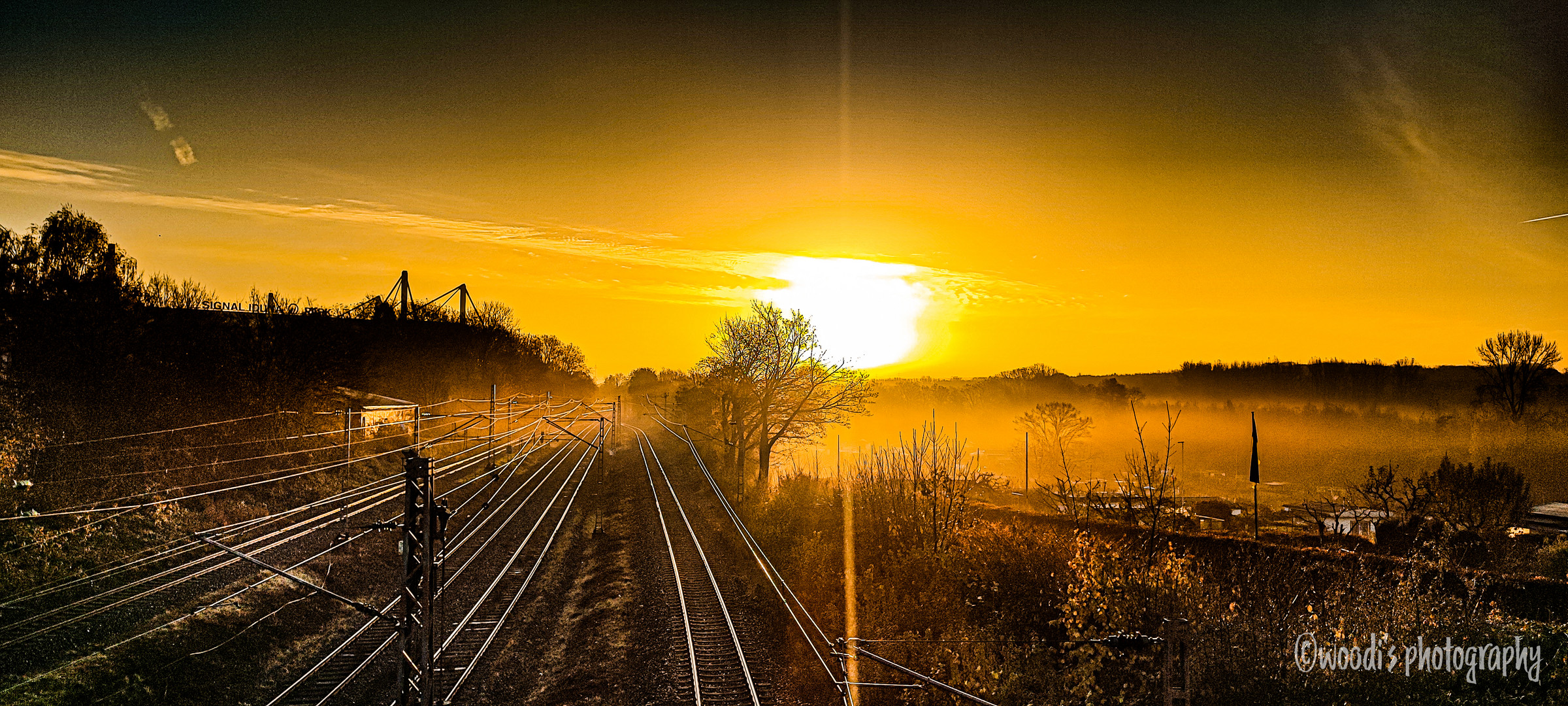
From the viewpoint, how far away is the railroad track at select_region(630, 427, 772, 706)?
44.4ft

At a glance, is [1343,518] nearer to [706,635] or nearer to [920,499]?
[920,499]

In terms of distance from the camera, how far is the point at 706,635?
53.9 feet

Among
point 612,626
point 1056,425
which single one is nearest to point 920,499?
point 612,626

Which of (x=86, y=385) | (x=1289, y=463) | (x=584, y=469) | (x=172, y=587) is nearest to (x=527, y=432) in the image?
(x=584, y=469)

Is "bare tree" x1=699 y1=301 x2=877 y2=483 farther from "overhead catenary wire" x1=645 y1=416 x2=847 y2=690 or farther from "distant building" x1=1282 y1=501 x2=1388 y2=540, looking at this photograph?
"distant building" x1=1282 y1=501 x2=1388 y2=540

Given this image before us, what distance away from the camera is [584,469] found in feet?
151

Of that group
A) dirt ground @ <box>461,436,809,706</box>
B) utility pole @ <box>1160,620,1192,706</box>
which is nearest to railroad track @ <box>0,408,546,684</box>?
dirt ground @ <box>461,436,809,706</box>

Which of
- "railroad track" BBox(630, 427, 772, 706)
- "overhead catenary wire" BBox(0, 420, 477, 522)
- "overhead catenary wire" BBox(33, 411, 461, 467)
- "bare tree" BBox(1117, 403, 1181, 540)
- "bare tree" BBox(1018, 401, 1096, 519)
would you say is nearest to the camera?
"railroad track" BBox(630, 427, 772, 706)

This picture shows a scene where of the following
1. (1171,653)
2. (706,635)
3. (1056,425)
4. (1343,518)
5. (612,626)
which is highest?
(1171,653)

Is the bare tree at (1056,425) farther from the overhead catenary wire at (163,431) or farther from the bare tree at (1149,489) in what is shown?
the overhead catenary wire at (163,431)

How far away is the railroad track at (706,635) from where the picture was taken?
1354 cm

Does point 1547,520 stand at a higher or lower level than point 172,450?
lower

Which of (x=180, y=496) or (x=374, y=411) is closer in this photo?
(x=180, y=496)

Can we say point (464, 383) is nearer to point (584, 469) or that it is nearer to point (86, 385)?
point (584, 469)
